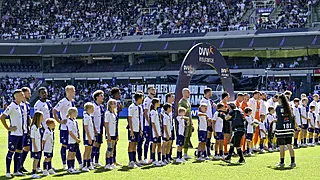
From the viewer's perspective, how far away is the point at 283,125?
15.2m

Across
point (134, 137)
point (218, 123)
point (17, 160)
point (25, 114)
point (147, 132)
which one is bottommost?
point (17, 160)

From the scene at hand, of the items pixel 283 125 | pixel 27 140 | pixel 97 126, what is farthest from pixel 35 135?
pixel 283 125

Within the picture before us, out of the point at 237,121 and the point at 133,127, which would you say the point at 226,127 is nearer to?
the point at 237,121

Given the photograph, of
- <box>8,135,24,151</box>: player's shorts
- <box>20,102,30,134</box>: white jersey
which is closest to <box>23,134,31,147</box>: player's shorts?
<box>20,102,30,134</box>: white jersey

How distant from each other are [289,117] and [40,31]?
4702 centimetres

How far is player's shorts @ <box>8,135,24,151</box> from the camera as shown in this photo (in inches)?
550

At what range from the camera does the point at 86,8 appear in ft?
201

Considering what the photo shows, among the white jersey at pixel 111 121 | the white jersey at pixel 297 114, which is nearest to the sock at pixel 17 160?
the white jersey at pixel 111 121

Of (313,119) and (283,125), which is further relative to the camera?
(313,119)

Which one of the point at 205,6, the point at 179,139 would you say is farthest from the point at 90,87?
the point at 179,139

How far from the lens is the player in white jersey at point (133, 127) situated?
50.7 ft

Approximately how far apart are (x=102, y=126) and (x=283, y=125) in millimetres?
→ 4334

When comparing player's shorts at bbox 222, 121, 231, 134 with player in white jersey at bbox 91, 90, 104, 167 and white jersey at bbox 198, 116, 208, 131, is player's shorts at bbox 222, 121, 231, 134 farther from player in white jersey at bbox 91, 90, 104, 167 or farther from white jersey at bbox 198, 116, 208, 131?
player in white jersey at bbox 91, 90, 104, 167

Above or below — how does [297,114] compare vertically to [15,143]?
above
